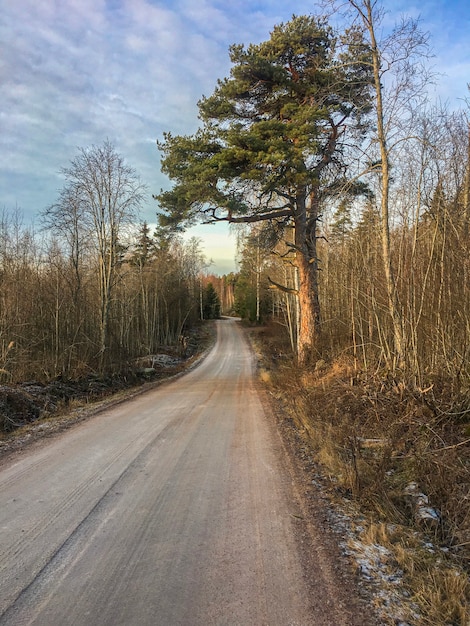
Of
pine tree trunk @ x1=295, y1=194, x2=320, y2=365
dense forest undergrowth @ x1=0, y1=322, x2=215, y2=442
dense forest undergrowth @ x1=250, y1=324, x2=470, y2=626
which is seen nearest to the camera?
dense forest undergrowth @ x1=250, y1=324, x2=470, y2=626

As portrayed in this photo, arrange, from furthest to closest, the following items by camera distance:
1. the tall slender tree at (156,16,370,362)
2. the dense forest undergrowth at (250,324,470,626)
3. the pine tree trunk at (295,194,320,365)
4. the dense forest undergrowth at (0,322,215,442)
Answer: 1. the pine tree trunk at (295,194,320,365)
2. the tall slender tree at (156,16,370,362)
3. the dense forest undergrowth at (0,322,215,442)
4. the dense forest undergrowth at (250,324,470,626)

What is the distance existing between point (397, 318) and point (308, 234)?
8238mm

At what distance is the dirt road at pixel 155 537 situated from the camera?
8.82 feet

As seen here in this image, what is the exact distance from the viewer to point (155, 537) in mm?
3664

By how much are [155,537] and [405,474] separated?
3.10 meters

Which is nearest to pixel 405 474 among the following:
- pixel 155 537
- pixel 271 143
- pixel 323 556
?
pixel 323 556

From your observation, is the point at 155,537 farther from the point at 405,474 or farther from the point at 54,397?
the point at 54,397

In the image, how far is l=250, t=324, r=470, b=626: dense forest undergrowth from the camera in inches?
114

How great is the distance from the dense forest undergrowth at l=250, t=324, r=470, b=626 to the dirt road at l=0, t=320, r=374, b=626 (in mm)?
574

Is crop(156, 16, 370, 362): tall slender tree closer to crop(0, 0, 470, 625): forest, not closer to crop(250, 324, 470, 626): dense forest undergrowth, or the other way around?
crop(0, 0, 470, 625): forest

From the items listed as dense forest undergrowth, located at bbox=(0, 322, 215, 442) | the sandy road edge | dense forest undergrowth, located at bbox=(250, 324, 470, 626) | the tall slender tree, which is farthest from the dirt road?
the tall slender tree

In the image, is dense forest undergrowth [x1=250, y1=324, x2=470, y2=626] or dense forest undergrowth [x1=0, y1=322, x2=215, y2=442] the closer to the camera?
dense forest undergrowth [x1=250, y1=324, x2=470, y2=626]

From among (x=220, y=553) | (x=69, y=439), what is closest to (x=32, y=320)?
(x=69, y=439)

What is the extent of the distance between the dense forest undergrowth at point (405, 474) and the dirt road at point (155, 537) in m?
0.57
